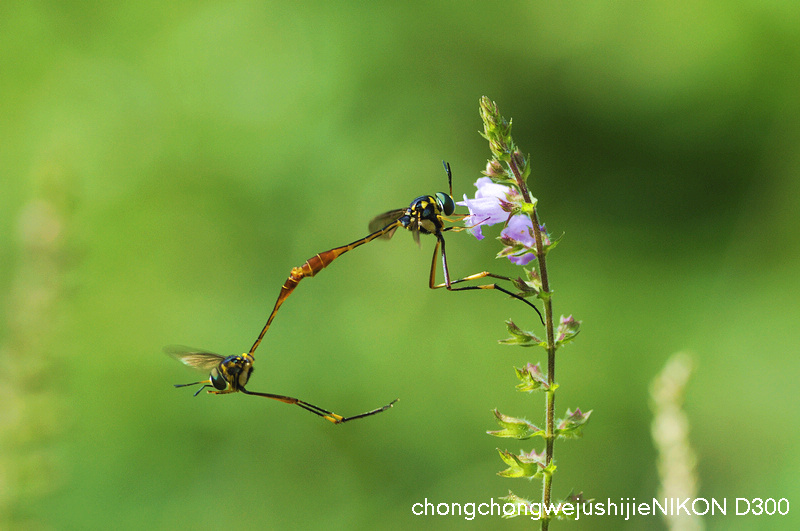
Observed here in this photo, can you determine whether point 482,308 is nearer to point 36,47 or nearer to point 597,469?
point 597,469

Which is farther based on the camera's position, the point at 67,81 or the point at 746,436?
the point at 67,81

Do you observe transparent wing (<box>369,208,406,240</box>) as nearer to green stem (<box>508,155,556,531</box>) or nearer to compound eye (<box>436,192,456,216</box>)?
compound eye (<box>436,192,456,216</box>)

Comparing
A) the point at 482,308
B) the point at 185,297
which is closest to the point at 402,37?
the point at 482,308

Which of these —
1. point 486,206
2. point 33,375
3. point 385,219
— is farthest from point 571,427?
point 33,375

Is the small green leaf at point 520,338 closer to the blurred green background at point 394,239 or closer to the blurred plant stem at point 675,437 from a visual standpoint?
the blurred plant stem at point 675,437

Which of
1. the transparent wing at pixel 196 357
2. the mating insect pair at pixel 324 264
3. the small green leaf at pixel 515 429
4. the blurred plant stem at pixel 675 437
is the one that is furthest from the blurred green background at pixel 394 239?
the small green leaf at pixel 515 429

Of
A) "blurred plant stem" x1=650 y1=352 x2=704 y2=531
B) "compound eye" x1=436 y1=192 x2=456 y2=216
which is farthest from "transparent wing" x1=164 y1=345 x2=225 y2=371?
"blurred plant stem" x1=650 y1=352 x2=704 y2=531

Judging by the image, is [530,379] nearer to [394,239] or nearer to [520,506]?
[520,506]
